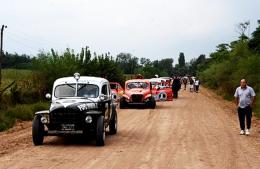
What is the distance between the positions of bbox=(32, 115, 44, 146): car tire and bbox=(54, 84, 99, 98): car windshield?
1761 millimetres

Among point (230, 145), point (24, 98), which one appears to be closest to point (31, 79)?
point (24, 98)

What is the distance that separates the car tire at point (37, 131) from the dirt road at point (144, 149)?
233 mm

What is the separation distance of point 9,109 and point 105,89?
7741mm

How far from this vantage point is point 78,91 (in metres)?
16.9

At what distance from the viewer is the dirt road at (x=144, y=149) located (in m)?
12.2

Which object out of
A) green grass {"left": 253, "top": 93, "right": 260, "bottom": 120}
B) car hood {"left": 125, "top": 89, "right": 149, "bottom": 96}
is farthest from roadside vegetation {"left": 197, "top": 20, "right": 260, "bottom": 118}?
car hood {"left": 125, "top": 89, "right": 149, "bottom": 96}

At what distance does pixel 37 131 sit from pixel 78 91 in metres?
2.34

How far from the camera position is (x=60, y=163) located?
12.0 meters

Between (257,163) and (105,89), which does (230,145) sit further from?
(105,89)

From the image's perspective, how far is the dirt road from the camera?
12211 millimetres

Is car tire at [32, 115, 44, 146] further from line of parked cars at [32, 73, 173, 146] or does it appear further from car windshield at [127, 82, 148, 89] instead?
car windshield at [127, 82, 148, 89]

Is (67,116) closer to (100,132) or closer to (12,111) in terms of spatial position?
(100,132)

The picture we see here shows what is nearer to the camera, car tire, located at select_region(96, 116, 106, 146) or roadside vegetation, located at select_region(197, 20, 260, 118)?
car tire, located at select_region(96, 116, 106, 146)

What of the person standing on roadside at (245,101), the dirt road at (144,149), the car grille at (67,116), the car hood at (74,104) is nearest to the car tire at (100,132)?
the dirt road at (144,149)
